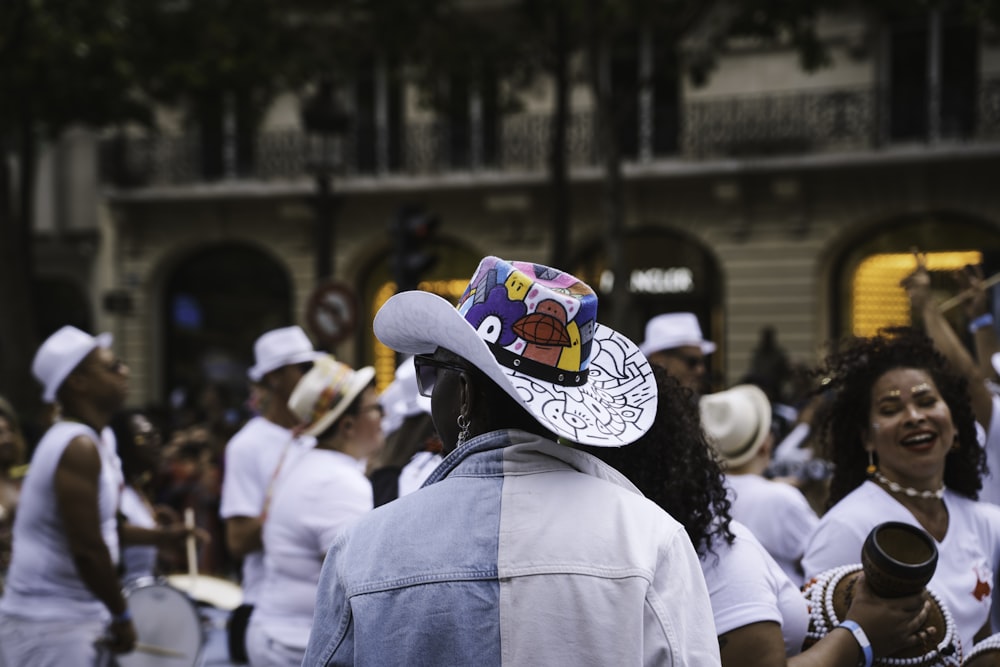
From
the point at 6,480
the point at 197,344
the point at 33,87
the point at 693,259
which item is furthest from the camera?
the point at 197,344

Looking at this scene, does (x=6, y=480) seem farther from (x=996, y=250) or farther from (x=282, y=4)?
(x=996, y=250)

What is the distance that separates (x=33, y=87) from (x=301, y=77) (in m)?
3.53

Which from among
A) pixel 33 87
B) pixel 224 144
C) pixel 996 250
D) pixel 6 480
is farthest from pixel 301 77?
pixel 996 250

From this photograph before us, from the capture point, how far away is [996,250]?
62.4 ft

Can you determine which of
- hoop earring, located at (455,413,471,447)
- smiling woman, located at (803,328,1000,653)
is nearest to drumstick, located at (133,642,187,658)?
smiling woman, located at (803,328,1000,653)

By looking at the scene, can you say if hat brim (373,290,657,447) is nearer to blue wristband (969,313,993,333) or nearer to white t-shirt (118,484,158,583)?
blue wristband (969,313,993,333)

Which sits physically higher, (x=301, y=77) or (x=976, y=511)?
(x=301, y=77)

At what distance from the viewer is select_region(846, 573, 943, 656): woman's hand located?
274cm

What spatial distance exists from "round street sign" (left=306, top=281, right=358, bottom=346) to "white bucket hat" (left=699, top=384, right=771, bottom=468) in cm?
775

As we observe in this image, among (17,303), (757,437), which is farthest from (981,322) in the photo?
(17,303)

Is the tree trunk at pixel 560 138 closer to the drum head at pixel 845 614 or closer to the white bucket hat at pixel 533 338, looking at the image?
the drum head at pixel 845 614

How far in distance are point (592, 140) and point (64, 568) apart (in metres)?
17.5

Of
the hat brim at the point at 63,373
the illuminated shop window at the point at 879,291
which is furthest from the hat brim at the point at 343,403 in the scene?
the illuminated shop window at the point at 879,291

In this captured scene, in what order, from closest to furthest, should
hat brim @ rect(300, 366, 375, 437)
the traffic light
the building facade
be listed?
hat brim @ rect(300, 366, 375, 437)
the traffic light
the building facade
